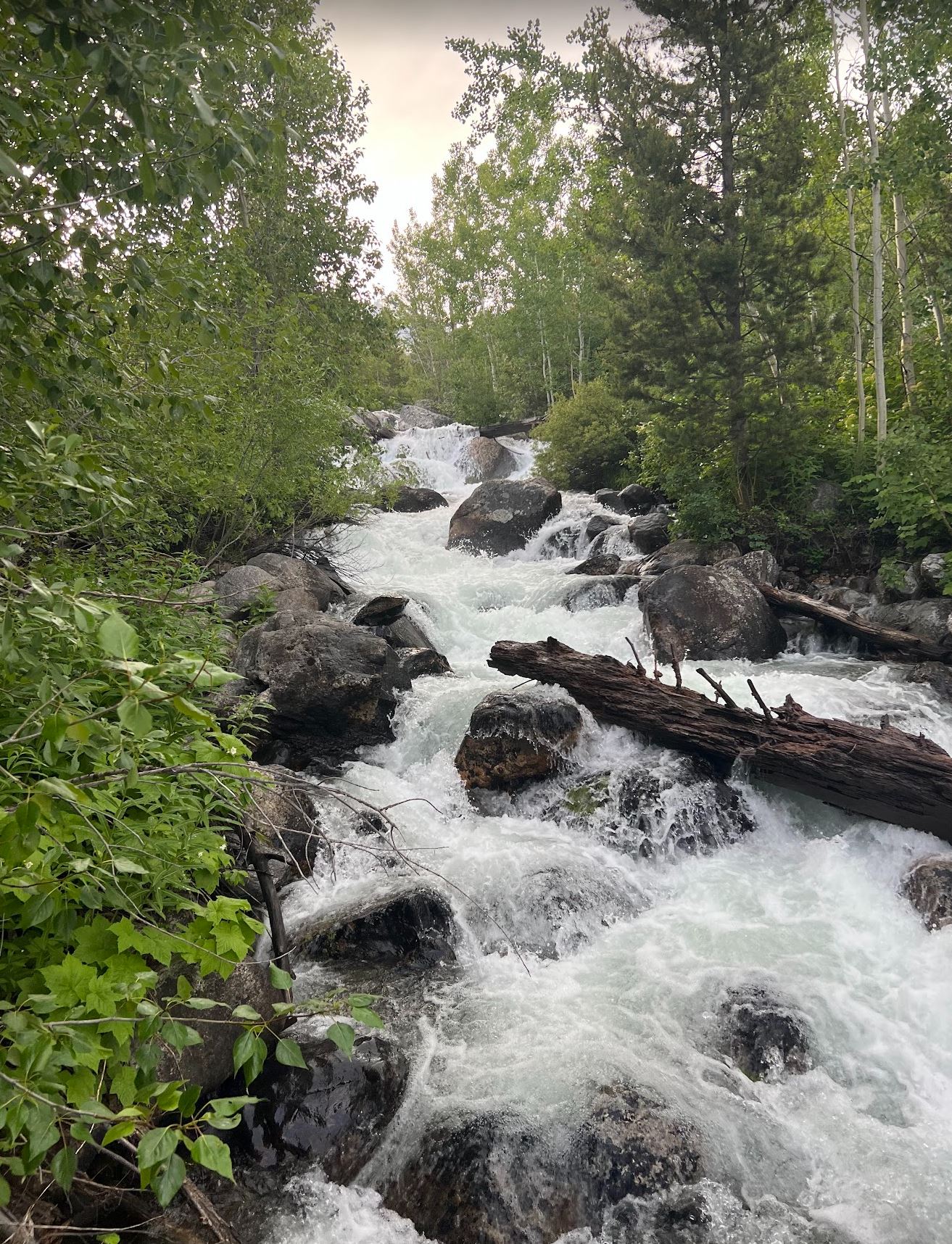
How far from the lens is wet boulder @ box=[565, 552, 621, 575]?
1356cm

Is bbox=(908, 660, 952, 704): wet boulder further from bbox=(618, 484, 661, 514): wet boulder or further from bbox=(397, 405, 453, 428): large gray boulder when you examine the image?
bbox=(397, 405, 453, 428): large gray boulder

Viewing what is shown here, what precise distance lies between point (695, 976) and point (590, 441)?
1793 cm

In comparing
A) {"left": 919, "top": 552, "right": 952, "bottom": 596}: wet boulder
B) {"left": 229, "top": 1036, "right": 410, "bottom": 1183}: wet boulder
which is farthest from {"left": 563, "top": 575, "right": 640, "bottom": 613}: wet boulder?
{"left": 229, "top": 1036, "right": 410, "bottom": 1183}: wet boulder

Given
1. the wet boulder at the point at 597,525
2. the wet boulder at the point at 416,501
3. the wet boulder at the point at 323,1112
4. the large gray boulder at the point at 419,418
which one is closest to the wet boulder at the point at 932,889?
the wet boulder at the point at 323,1112

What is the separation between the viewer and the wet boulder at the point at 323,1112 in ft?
11.0

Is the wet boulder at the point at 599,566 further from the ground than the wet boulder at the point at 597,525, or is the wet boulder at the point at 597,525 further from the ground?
the wet boulder at the point at 597,525

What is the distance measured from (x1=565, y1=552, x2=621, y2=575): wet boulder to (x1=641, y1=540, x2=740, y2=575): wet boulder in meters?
0.80

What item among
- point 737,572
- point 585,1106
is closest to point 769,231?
point 737,572

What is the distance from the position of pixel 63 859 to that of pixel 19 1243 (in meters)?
1.15

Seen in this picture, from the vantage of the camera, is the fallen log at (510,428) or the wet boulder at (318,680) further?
the fallen log at (510,428)

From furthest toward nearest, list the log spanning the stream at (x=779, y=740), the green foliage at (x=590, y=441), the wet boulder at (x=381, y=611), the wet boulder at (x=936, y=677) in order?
the green foliage at (x=590, y=441)
the wet boulder at (x=381, y=611)
the wet boulder at (x=936, y=677)
the log spanning the stream at (x=779, y=740)

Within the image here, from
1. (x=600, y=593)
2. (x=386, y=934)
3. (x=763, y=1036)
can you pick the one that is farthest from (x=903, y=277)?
(x=386, y=934)

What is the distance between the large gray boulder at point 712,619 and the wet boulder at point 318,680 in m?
4.42

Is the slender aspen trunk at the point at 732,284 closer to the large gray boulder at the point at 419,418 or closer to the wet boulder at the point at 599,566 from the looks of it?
the wet boulder at the point at 599,566
